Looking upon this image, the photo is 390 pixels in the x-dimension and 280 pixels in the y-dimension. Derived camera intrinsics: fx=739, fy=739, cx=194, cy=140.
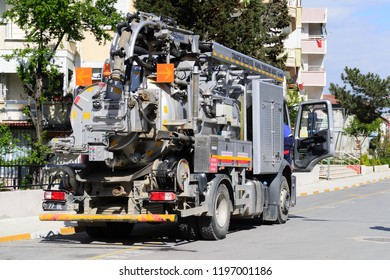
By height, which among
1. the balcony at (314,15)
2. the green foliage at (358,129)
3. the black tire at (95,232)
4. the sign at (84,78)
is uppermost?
the balcony at (314,15)

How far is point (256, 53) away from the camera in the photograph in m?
34.7

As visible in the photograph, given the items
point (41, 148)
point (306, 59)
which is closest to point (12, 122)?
point (41, 148)

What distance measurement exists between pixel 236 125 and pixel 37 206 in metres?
6.98

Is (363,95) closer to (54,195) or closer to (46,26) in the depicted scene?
(46,26)

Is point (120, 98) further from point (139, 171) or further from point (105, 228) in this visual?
point (105, 228)

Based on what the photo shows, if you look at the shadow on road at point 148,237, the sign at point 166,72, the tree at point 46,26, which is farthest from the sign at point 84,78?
the tree at point 46,26

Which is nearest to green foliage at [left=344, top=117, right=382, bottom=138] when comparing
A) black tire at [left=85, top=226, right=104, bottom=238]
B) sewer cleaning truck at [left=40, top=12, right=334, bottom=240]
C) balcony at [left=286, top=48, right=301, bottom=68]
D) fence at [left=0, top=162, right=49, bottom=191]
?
balcony at [left=286, top=48, right=301, bottom=68]

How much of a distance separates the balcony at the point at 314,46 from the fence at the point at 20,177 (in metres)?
57.2

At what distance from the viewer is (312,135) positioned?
63.2 feet

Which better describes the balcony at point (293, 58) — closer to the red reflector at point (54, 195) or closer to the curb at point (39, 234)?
the curb at point (39, 234)

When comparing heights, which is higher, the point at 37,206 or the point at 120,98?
the point at 120,98

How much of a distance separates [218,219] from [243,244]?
0.84 m

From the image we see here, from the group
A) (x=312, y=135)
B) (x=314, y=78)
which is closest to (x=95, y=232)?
(x=312, y=135)

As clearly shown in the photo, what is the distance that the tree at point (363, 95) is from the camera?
76.0 meters
